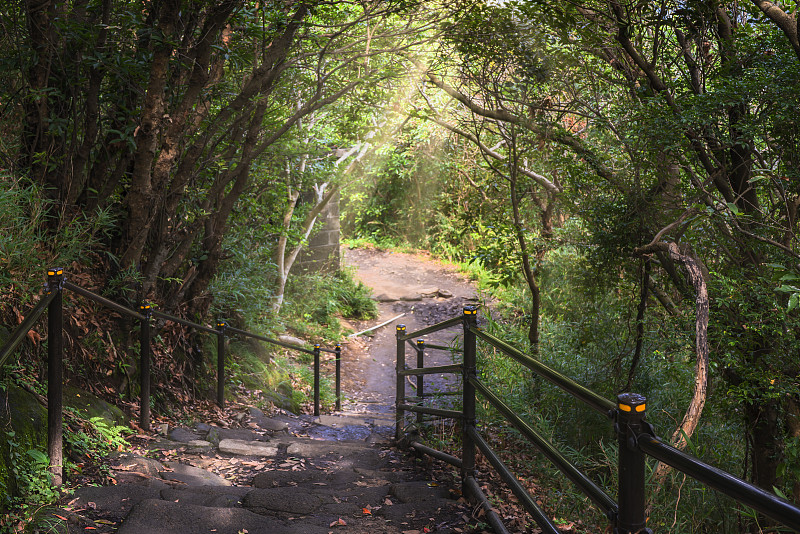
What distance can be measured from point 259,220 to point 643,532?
8015 millimetres

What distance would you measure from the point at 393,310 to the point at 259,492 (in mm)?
12072

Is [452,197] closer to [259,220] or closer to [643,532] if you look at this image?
[259,220]

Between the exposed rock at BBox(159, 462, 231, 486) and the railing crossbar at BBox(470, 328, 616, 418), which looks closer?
the railing crossbar at BBox(470, 328, 616, 418)

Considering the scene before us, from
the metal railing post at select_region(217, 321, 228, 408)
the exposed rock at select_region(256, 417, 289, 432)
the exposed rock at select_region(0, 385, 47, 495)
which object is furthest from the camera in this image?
the exposed rock at select_region(256, 417, 289, 432)

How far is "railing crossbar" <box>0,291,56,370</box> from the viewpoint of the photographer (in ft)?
7.44

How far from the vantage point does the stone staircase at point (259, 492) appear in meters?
2.79

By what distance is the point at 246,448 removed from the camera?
4.87 metres

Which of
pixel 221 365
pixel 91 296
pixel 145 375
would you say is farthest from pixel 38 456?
pixel 221 365

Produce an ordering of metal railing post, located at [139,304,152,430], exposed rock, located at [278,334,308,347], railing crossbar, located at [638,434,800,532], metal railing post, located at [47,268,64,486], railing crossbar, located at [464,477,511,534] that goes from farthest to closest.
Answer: exposed rock, located at [278,334,308,347] → metal railing post, located at [139,304,152,430] → metal railing post, located at [47,268,64,486] → railing crossbar, located at [464,477,511,534] → railing crossbar, located at [638,434,800,532]

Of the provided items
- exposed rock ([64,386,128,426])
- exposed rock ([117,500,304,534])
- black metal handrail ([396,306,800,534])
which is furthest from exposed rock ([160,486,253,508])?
black metal handrail ([396,306,800,534])

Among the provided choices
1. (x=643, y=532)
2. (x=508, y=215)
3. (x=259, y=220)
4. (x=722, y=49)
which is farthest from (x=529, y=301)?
(x=643, y=532)

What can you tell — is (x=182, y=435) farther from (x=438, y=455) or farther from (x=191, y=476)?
(x=438, y=455)

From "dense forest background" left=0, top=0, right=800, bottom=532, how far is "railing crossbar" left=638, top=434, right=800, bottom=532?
1998 millimetres

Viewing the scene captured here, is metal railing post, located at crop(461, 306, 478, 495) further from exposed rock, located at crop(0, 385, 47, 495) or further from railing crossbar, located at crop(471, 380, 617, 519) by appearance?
exposed rock, located at crop(0, 385, 47, 495)
